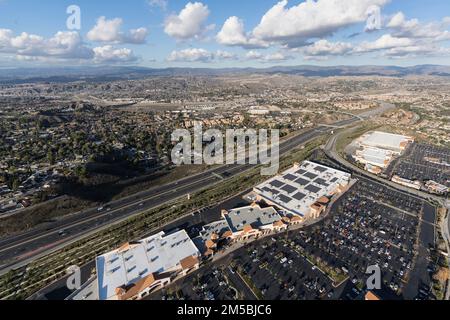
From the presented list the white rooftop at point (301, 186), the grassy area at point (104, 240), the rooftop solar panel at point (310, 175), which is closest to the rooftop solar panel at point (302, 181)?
the white rooftop at point (301, 186)

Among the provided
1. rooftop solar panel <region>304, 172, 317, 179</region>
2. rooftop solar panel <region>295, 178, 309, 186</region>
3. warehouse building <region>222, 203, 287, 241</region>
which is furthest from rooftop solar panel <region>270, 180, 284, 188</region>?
warehouse building <region>222, 203, 287, 241</region>

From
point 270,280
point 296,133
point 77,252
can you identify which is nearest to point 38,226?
point 77,252

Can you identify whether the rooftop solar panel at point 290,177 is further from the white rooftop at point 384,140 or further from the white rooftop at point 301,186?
the white rooftop at point 384,140

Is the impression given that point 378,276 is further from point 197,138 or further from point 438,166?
point 197,138

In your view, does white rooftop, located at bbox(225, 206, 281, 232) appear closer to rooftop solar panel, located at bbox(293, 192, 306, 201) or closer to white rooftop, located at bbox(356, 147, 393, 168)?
rooftop solar panel, located at bbox(293, 192, 306, 201)

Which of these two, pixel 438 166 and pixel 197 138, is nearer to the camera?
pixel 438 166
